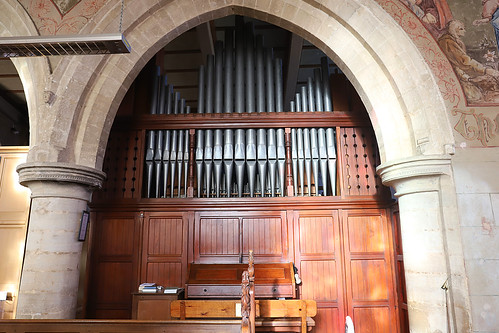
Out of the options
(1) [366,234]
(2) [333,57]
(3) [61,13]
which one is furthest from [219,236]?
(3) [61,13]

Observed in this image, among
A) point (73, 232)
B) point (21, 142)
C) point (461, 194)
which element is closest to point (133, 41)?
point (73, 232)

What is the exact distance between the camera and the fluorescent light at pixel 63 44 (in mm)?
3045

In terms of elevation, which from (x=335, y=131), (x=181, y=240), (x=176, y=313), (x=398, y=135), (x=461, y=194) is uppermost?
(x=335, y=131)

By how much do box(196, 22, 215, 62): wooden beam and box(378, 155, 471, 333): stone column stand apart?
4.61m

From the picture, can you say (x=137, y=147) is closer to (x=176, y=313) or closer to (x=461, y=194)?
(x=176, y=313)

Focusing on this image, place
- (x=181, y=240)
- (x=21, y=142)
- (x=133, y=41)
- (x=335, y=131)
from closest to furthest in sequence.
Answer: (x=133, y=41) < (x=181, y=240) < (x=335, y=131) < (x=21, y=142)

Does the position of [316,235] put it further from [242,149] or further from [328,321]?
[242,149]

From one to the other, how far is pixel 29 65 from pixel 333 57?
4051mm

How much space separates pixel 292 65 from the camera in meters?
8.11

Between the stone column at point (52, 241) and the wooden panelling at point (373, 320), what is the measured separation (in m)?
3.78

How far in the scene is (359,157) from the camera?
580cm

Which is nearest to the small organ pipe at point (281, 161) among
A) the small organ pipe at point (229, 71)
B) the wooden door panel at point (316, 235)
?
the wooden door panel at point (316, 235)

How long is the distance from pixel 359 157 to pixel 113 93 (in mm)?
3737

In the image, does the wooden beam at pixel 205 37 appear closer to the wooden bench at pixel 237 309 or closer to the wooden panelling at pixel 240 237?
the wooden panelling at pixel 240 237
